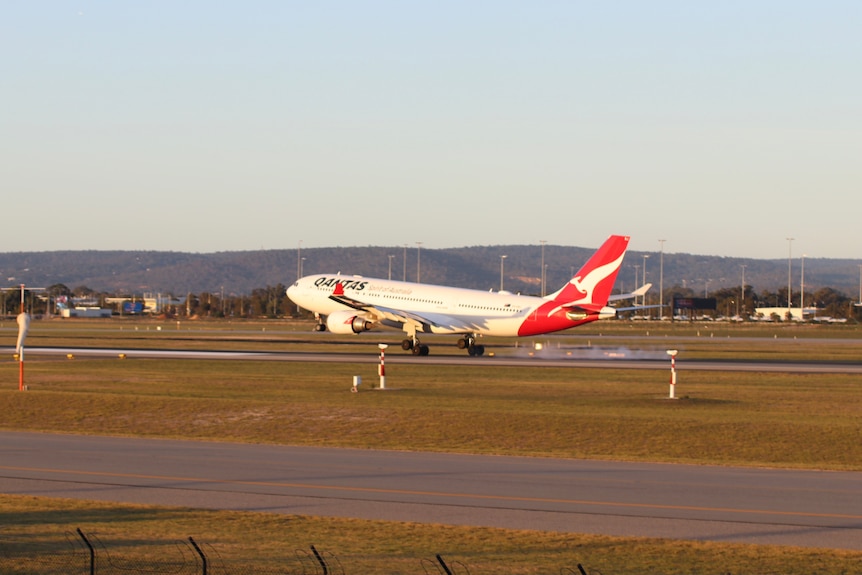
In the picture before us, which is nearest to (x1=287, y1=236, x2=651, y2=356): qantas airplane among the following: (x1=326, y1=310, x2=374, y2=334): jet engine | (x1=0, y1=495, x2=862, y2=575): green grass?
(x1=326, y1=310, x2=374, y2=334): jet engine

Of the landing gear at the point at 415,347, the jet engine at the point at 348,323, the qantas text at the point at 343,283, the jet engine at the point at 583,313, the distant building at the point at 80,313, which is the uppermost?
the qantas text at the point at 343,283

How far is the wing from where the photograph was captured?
6375 cm

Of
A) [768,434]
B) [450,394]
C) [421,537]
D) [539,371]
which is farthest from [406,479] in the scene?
[539,371]

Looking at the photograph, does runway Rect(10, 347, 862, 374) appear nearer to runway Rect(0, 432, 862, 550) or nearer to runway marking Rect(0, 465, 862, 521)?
runway Rect(0, 432, 862, 550)

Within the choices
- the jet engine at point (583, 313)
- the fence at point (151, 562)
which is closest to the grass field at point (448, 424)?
the fence at point (151, 562)

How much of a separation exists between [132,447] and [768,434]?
14.7 meters

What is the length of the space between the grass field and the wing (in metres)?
9.81

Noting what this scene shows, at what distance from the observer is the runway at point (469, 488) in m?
15.7

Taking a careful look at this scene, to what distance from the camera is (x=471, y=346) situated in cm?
6247

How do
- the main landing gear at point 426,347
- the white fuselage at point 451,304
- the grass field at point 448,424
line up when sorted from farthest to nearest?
1. the white fuselage at point 451,304
2. the main landing gear at point 426,347
3. the grass field at point 448,424

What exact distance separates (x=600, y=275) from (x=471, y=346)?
8.11 meters

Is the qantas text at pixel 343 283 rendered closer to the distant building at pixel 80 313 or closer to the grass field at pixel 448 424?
the grass field at pixel 448 424

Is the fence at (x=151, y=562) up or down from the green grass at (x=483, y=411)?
up

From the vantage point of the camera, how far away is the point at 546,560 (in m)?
13.2
